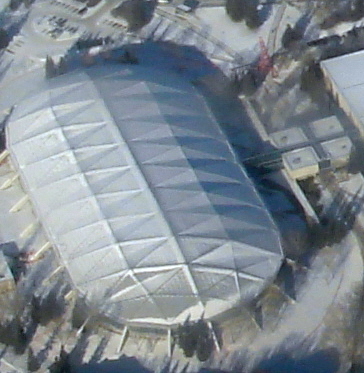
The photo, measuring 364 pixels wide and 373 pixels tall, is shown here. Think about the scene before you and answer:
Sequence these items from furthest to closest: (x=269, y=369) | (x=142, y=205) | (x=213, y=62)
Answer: (x=213, y=62) < (x=142, y=205) < (x=269, y=369)

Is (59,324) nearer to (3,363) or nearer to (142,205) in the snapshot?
(3,363)

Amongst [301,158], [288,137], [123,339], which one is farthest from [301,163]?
[123,339]

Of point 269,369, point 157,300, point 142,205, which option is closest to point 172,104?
point 142,205

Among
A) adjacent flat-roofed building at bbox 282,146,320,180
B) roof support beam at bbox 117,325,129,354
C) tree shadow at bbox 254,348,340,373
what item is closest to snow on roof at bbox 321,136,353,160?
adjacent flat-roofed building at bbox 282,146,320,180

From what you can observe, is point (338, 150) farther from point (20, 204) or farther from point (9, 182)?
point (9, 182)

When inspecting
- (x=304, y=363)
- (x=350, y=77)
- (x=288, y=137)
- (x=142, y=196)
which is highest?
(x=350, y=77)

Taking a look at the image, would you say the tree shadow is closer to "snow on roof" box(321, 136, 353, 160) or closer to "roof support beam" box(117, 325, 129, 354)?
"roof support beam" box(117, 325, 129, 354)
